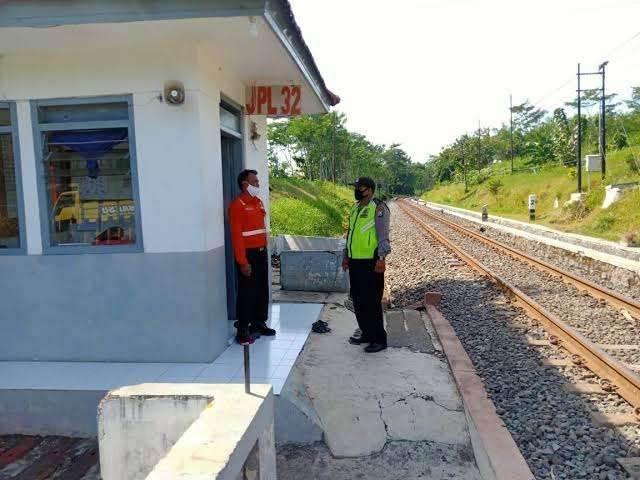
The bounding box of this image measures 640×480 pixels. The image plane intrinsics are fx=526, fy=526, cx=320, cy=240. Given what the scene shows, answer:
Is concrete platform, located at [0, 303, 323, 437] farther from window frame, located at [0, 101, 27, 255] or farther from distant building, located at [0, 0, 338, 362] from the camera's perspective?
window frame, located at [0, 101, 27, 255]

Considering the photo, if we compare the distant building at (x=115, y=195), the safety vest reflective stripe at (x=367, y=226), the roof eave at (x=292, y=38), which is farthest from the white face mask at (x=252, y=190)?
the roof eave at (x=292, y=38)

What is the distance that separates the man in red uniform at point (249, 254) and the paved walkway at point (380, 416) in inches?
26.7

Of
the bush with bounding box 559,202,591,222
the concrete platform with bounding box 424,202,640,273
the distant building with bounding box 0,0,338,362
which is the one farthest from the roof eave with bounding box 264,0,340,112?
the bush with bounding box 559,202,591,222

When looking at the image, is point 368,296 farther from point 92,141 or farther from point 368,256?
point 92,141

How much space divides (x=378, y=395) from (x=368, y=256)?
4.83 feet

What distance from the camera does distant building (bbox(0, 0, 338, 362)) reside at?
15.3 feet

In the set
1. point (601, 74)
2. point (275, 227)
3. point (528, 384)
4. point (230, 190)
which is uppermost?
point (601, 74)

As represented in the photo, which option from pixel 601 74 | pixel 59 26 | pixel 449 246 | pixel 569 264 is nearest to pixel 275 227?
pixel 449 246

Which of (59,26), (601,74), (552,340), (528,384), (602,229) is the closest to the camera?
(59,26)

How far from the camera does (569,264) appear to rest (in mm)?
13742

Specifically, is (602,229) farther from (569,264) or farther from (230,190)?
(230,190)

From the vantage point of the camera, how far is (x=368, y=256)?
5.45 metres

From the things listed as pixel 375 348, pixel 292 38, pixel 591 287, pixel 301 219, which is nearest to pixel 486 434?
pixel 375 348

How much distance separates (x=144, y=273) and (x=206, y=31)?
7.22 feet
